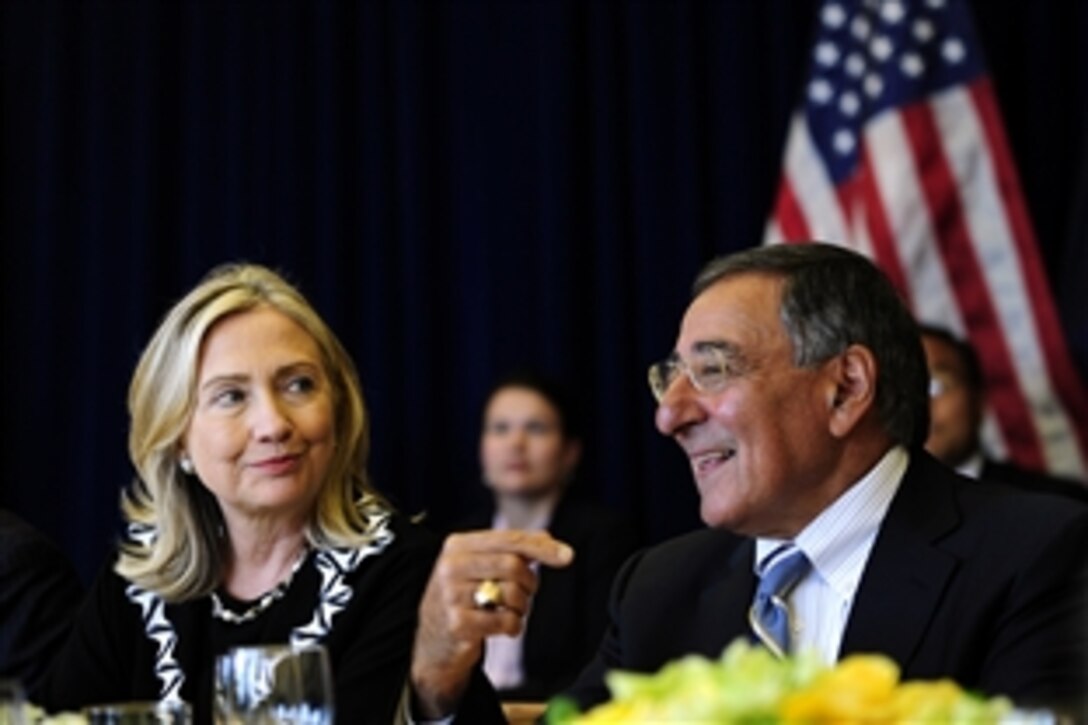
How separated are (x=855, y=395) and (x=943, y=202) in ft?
9.06

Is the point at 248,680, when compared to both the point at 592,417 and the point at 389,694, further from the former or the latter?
the point at 592,417

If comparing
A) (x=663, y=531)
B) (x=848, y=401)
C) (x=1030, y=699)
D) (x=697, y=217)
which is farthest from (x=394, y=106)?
(x=1030, y=699)

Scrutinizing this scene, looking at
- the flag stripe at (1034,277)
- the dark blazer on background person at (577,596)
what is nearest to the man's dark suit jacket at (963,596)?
the flag stripe at (1034,277)

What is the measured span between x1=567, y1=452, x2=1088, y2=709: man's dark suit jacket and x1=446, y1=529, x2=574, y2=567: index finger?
0.36 metres

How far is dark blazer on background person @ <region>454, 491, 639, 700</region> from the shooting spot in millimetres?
5352

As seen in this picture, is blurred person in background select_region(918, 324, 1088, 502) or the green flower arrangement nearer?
the green flower arrangement

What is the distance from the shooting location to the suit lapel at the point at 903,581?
2334 mm

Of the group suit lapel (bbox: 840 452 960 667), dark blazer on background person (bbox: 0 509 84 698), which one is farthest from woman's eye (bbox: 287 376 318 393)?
suit lapel (bbox: 840 452 960 667)

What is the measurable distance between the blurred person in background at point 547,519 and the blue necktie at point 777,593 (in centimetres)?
272

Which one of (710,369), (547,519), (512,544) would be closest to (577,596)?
(547,519)

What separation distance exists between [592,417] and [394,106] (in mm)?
1079

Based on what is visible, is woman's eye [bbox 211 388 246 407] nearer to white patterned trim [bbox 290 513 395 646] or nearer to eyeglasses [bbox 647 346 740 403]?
white patterned trim [bbox 290 513 395 646]

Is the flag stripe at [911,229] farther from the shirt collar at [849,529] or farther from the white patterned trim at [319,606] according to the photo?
the shirt collar at [849,529]

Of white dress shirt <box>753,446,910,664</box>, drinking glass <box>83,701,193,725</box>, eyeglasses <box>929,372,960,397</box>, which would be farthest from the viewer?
eyeglasses <box>929,372,960,397</box>
